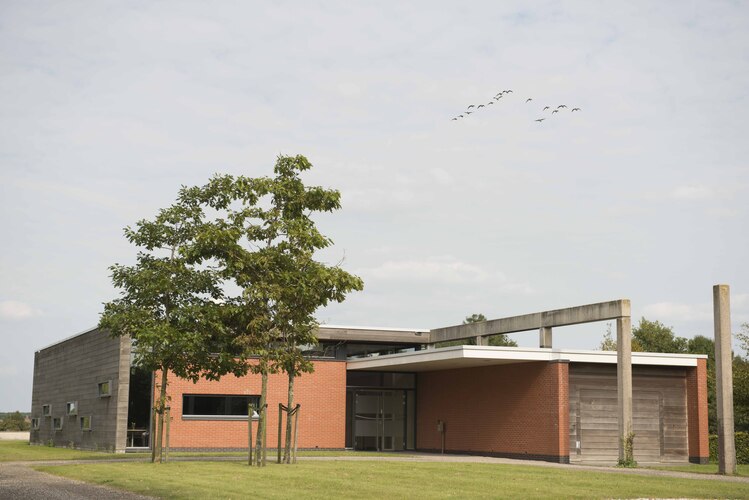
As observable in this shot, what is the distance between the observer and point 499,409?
3534 centimetres

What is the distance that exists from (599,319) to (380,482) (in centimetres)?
1366

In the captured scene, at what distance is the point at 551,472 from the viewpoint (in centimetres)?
2342

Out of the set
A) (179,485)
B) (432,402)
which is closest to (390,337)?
(432,402)

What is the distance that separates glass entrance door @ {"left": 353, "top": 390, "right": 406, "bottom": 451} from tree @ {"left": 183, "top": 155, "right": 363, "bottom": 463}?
49.3 ft

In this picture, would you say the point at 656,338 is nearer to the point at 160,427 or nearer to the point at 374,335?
the point at 374,335

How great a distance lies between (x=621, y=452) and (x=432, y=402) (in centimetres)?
1226

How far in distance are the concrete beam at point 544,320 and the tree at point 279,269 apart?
29.4 ft

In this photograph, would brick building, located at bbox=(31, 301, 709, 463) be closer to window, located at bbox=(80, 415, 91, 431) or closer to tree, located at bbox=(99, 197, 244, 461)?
window, located at bbox=(80, 415, 91, 431)

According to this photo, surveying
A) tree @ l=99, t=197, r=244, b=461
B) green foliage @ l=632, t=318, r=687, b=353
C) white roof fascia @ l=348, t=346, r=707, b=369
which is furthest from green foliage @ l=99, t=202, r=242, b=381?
green foliage @ l=632, t=318, r=687, b=353

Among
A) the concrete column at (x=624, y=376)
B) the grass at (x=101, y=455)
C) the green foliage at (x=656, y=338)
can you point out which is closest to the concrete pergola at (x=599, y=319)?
the concrete column at (x=624, y=376)

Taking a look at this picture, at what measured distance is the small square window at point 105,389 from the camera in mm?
37000

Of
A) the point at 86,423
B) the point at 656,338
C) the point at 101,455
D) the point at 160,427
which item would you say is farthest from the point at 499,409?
the point at 656,338

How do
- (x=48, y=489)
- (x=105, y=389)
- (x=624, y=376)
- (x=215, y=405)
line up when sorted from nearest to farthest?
(x=48, y=489), (x=624, y=376), (x=105, y=389), (x=215, y=405)

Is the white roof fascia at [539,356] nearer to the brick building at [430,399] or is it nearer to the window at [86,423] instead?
the brick building at [430,399]
